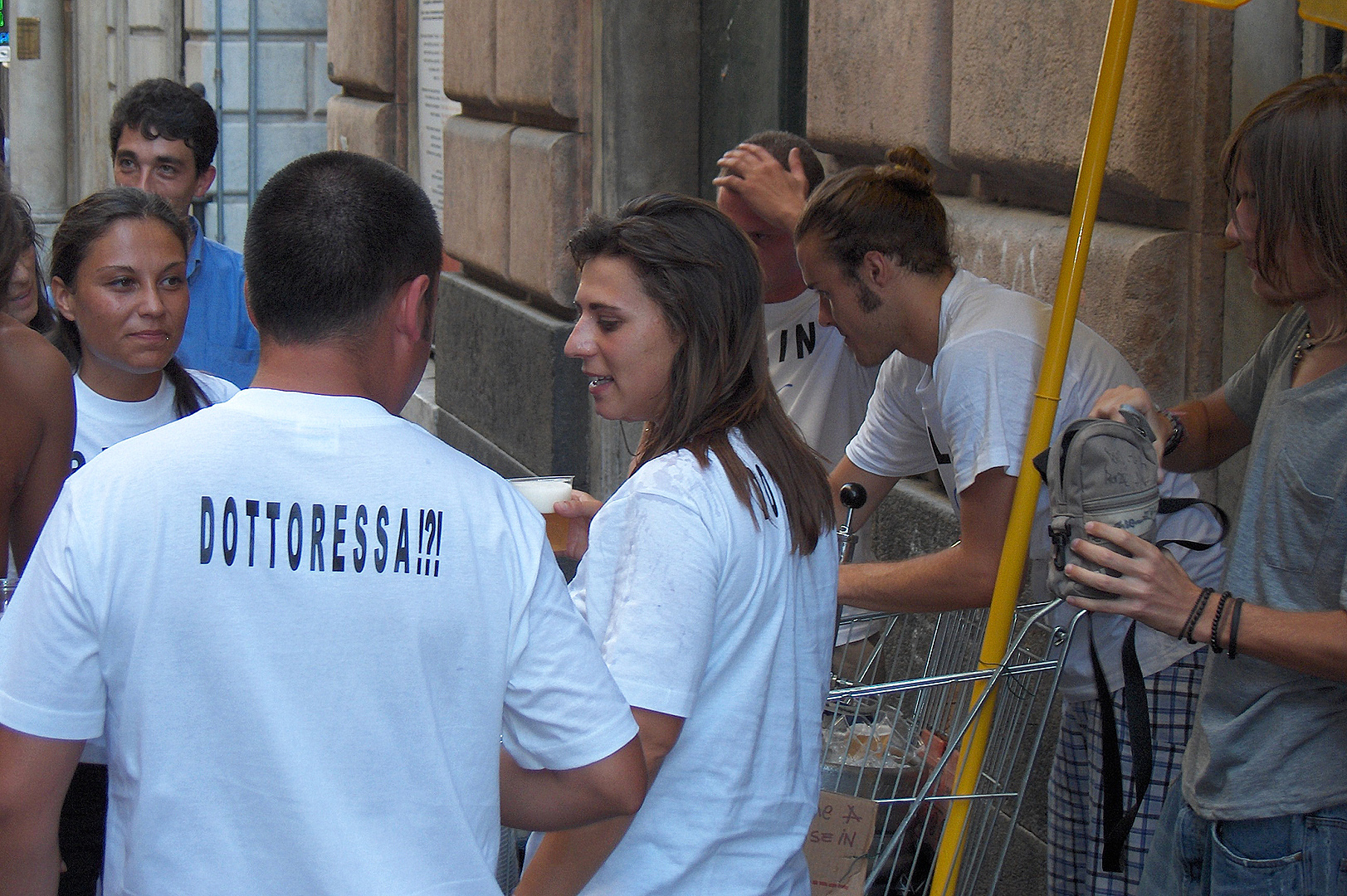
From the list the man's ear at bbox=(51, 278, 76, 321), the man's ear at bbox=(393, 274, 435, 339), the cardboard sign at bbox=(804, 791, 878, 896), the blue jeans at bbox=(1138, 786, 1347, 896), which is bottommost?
the cardboard sign at bbox=(804, 791, 878, 896)

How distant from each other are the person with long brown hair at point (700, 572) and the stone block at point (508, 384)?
334cm

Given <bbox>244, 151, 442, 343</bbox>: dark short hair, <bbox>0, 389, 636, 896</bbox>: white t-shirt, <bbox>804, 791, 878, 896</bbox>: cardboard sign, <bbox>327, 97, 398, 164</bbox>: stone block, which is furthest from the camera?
<bbox>327, 97, 398, 164</bbox>: stone block

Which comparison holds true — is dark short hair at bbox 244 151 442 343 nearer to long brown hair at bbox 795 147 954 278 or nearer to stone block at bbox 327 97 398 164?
long brown hair at bbox 795 147 954 278

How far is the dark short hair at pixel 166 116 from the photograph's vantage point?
4176 millimetres

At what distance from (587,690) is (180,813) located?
415 mm

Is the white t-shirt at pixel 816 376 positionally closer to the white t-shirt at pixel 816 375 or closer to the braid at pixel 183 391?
the white t-shirt at pixel 816 375

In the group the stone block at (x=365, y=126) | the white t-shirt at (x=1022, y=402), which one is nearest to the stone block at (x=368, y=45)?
the stone block at (x=365, y=126)

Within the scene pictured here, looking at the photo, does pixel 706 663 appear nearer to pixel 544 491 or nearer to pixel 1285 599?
pixel 1285 599

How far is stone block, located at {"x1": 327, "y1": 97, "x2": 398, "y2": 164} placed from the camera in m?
8.17

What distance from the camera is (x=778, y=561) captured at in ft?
6.02

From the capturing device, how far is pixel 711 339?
1951 mm

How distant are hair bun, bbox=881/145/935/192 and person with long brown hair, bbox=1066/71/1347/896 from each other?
875 millimetres

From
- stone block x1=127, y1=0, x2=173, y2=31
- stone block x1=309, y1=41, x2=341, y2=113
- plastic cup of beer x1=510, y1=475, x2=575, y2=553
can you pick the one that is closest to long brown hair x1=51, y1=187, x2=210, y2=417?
plastic cup of beer x1=510, y1=475, x2=575, y2=553

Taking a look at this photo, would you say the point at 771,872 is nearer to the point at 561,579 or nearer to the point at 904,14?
the point at 561,579
